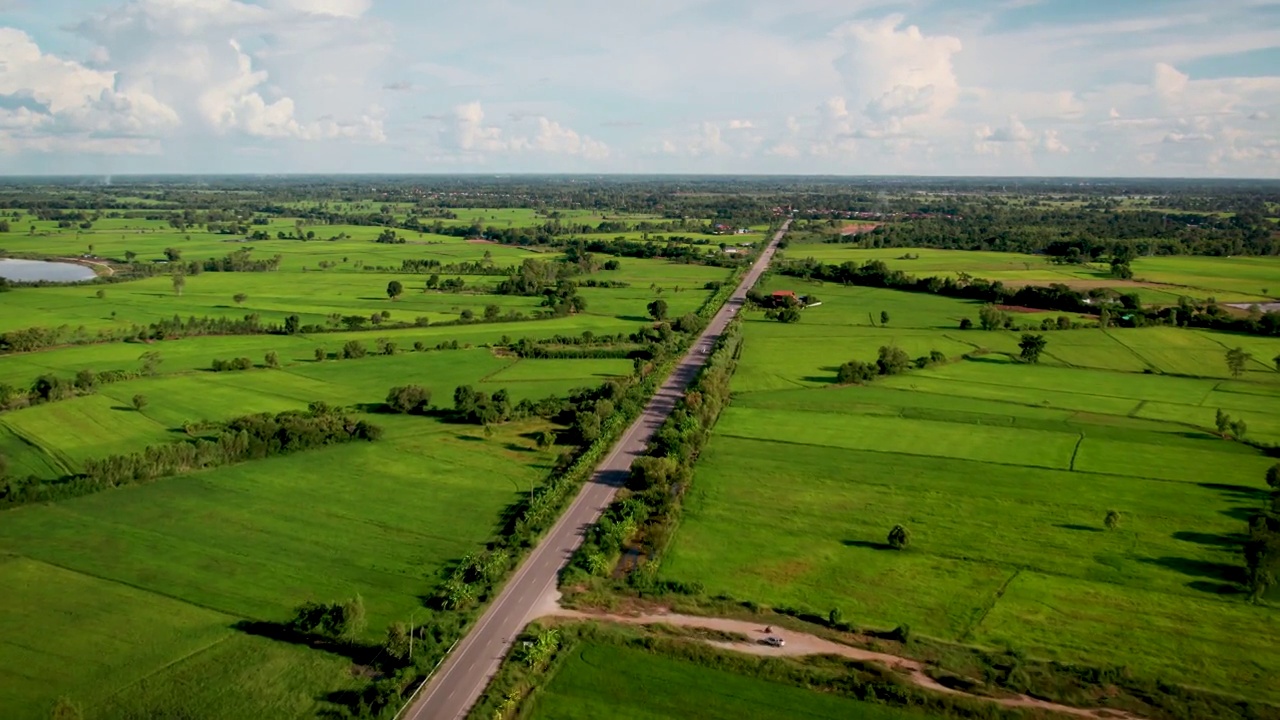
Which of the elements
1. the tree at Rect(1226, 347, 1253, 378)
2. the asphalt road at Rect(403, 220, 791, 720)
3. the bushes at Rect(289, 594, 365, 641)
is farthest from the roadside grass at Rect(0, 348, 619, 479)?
the tree at Rect(1226, 347, 1253, 378)

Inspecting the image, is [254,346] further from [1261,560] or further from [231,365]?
[1261,560]

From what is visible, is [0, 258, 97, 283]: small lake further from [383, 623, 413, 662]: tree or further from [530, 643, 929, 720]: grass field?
[530, 643, 929, 720]: grass field

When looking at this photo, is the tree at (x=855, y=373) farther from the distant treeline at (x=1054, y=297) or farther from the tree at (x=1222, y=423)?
the distant treeline at (x=1054, y=297)

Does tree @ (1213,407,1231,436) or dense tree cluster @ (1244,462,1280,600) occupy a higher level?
tree @ (1213,407,1231,436)

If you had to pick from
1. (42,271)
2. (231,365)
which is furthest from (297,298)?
(42,271)

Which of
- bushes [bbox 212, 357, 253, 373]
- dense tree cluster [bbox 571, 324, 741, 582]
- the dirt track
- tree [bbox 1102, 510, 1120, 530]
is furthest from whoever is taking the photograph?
bushes [bbox 212, 357, 253, 373]

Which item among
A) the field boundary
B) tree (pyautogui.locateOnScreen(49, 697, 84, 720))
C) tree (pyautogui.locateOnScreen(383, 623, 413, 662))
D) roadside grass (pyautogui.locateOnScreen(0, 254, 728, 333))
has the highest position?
roadside grass (pyautogui.locateOnScreen(0, 254, 728, 333))

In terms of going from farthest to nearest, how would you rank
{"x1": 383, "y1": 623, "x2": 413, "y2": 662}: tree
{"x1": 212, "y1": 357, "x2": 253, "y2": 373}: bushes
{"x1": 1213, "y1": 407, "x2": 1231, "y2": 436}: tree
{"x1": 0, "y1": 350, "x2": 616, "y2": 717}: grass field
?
{"x1": 212, "y1": 357, "x2": 253, "y2": 373}: bushes
{"x1": 1213, "y1": 407, "x2": 1231, "y2": 436}: tree
{"x1": 383, "y1": 623, "x2": 413, "y2": 662}: tree
{"x1": 0, "y1": 350, "x2": 616, "y2": 717}: grass field
